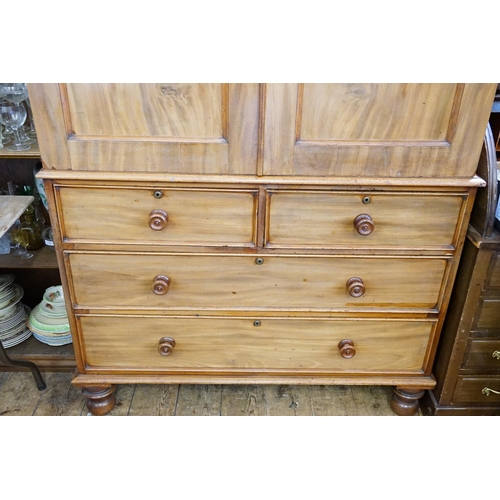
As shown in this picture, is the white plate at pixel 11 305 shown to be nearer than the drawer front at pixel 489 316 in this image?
No

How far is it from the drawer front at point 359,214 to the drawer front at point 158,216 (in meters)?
0.09

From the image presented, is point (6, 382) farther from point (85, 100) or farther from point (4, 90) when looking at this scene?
point (85, 100)

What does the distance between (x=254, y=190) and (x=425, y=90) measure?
1.69ft

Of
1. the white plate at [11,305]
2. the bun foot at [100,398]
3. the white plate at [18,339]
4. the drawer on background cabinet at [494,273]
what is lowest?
A: the bun foot at [100,398]

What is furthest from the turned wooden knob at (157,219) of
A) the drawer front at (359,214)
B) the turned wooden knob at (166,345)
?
the turned wooden knob at (166,345)

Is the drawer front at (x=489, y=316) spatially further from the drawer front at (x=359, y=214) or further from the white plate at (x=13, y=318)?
the white plate at (x=13, y=318)

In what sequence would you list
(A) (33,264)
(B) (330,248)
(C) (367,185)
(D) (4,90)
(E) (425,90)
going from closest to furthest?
(E) (425,90)
(C) (367,185)
(B) (330,248)
(D) (4,90)
(A) (33,264)

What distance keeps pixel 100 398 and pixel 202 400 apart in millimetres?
379

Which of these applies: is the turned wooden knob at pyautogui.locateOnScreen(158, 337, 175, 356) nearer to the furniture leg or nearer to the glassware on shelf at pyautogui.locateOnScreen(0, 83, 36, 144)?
the furniture leg

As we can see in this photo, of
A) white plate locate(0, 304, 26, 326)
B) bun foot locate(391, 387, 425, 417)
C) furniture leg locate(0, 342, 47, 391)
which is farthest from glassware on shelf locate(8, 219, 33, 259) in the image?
bun foot locate(391, 387, 425, 417)

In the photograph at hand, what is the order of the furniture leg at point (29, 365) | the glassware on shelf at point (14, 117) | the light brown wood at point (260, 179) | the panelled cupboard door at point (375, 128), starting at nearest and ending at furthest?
1. the panelled cupboard door at point (375, 128)
2. the light brown wood at point (260, 179)
3. the glassware on shelf at point (14, 117)
4. the furniture leg at point (29, 365)

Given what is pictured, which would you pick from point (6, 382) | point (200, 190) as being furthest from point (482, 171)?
point (6, 382)

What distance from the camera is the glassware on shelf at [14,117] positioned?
1.78 meters

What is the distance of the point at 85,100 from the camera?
1330 mm
